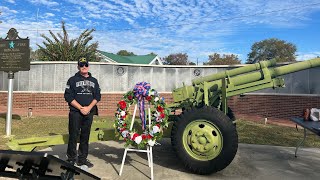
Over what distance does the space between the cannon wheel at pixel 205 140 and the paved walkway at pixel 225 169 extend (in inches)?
9.1

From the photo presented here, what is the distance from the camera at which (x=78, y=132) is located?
549 centimetres

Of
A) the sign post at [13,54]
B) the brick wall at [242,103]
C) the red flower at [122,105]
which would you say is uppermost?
the sign post at [13,54]

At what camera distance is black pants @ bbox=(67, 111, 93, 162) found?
5.38 m

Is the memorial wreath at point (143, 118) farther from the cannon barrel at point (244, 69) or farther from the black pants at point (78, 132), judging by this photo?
the cannon barrel at point (244, 69)

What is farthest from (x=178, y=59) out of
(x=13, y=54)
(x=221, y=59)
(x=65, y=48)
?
(x=13, y=54)

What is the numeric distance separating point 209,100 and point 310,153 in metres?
3.12

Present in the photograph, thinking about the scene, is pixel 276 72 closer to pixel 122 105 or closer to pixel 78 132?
pixel 122 105

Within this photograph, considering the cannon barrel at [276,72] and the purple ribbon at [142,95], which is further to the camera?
the cannon barrel at [276,72]

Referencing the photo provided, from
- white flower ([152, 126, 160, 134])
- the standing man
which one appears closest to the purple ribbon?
white flower ([152, 126, 160, 134])

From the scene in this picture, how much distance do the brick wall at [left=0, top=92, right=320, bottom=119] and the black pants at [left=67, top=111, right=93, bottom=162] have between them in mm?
12624

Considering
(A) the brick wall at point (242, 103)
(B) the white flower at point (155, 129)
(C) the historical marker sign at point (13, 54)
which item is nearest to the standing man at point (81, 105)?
(B) the white flower at point (155, 129)

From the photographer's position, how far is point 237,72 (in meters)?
6.61

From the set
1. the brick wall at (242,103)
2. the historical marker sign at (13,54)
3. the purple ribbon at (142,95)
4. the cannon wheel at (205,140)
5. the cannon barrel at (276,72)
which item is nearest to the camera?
the cannon wheel at (205,140)

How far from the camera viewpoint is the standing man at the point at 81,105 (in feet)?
17.6
